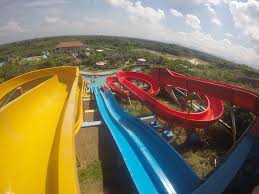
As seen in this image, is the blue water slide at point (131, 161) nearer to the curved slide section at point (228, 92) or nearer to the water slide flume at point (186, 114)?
the water slide flume at point (186, 114)

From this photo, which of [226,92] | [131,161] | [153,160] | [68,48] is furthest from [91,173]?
[68,48]

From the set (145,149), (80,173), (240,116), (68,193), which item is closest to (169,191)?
(145,149)

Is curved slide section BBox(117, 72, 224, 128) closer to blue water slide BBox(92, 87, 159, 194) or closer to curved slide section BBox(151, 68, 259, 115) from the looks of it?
curved slide section BBox(151, 68, 259, 115)

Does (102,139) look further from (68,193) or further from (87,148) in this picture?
(68,193)

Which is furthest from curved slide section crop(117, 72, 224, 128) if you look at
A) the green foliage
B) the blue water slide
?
the green foliage

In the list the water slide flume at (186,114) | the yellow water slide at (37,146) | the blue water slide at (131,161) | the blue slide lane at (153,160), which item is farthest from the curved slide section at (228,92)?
the yellow water slide at (37,146)
